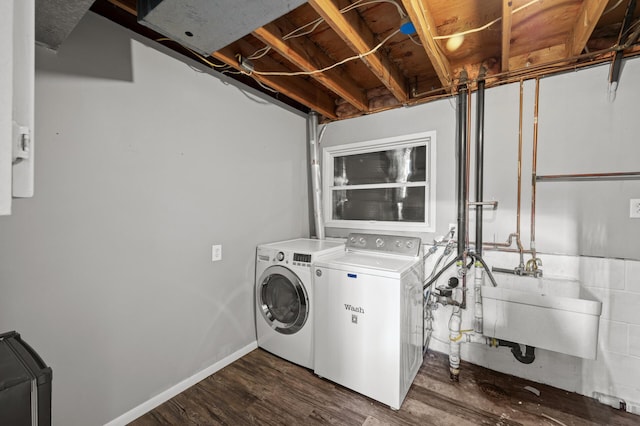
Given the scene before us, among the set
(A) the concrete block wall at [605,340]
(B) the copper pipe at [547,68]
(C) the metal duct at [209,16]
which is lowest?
(A) the concrete block wall at [605,340]

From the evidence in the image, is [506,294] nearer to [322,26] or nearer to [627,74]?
[627,74]

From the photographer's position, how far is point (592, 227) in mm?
1747

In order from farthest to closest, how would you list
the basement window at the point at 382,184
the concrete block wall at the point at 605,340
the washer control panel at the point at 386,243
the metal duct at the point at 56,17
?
1. the basement window at the point at 382,184
2. the washer control panel at the point at 386,243
3. the concrete block wall at the point at 605,340
4. the metal duct at the point at 56,17

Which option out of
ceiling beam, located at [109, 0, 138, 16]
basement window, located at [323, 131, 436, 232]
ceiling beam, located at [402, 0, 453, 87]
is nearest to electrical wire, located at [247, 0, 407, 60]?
ceiling beam, located at [402, 0, 453, 87]

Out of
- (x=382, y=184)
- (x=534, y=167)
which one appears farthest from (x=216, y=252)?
(x=534, y=167)

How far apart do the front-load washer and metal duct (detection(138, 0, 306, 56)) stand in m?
1.45

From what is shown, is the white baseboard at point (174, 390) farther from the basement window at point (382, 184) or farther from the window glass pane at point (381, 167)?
the window glass pane at point (381, 167)

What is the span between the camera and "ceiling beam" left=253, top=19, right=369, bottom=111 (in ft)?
5.24

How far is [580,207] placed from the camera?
1.78 meters

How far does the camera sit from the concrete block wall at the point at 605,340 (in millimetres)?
1644

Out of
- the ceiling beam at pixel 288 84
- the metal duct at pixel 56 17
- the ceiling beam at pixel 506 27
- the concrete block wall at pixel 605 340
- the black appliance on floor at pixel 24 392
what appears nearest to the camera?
the black appliance on floor at pixel 24 392

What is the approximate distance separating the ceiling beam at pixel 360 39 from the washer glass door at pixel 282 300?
1636mm

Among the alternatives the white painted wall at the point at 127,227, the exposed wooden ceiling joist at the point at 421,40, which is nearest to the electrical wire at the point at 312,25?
the exposed wooden ceiling joist at the point at 421,40

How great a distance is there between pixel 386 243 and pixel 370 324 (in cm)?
79
